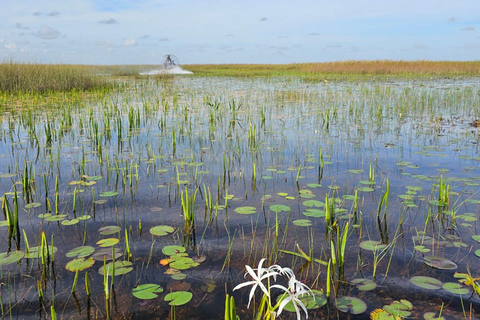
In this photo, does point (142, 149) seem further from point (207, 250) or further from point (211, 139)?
point (207, 250)

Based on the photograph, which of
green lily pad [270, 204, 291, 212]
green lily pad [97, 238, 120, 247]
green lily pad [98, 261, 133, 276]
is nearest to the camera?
green lily pad [98, 261, 133, 276]

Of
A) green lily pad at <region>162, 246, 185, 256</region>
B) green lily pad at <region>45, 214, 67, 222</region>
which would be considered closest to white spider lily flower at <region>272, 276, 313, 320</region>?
green lily pad at <region>162, 246, 185, 256</region>

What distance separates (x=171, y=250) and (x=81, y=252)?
59 centimetres

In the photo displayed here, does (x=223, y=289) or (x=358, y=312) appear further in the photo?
(x=223, y=289)

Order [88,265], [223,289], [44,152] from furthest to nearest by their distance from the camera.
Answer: [44,152], [88,265], [223,289]

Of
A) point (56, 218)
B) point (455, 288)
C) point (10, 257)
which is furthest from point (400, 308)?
point (56, 218)

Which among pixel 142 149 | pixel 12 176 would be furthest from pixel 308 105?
pixel 12 176

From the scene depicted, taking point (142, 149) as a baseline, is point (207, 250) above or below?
below

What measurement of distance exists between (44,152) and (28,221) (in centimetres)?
236

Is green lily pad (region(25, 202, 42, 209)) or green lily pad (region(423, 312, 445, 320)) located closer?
green lily pad (region(423, 312, 445, 320))

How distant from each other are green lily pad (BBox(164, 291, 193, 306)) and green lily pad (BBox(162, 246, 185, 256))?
454 mm

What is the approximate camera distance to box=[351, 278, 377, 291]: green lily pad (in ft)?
6.95

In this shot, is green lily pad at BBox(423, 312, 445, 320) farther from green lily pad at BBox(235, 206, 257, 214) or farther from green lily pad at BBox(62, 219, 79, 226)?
green lily pad at BBox(62, 219, 79, 226)

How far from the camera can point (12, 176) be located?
4.08m
